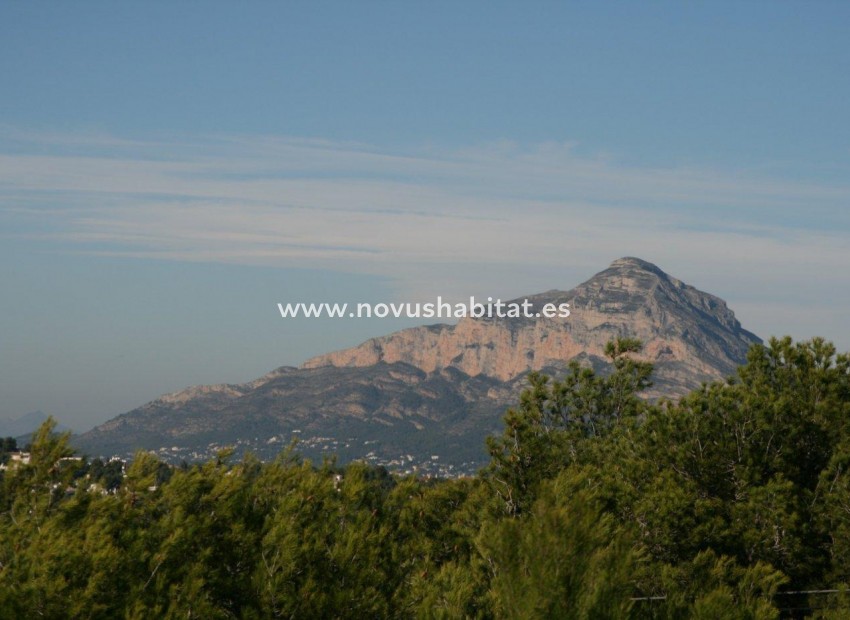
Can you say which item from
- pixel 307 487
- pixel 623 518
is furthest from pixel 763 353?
pixel 307 487

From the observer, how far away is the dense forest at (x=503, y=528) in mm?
15977

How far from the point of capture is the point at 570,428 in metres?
45.8

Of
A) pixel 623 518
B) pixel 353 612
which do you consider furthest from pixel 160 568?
pixel 623 518

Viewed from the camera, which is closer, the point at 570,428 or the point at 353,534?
the point at 353,534

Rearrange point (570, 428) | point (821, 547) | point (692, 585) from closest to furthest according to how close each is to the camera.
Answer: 1. point (692, 585)
2. point (821, 547)
3. point (570, 428)

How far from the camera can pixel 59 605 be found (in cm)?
1623

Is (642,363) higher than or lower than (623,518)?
higher

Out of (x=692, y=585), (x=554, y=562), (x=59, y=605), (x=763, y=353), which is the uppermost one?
(x=763, y=353)

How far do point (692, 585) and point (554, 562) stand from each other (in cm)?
1189

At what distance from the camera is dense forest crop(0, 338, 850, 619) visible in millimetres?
15977

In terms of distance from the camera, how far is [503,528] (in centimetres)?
1526

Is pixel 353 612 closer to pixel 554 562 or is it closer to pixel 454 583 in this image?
pixel 454 583

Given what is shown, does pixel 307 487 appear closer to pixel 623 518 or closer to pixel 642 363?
pixel 623 518

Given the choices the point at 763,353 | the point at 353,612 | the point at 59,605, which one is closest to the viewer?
the point at 59,605
